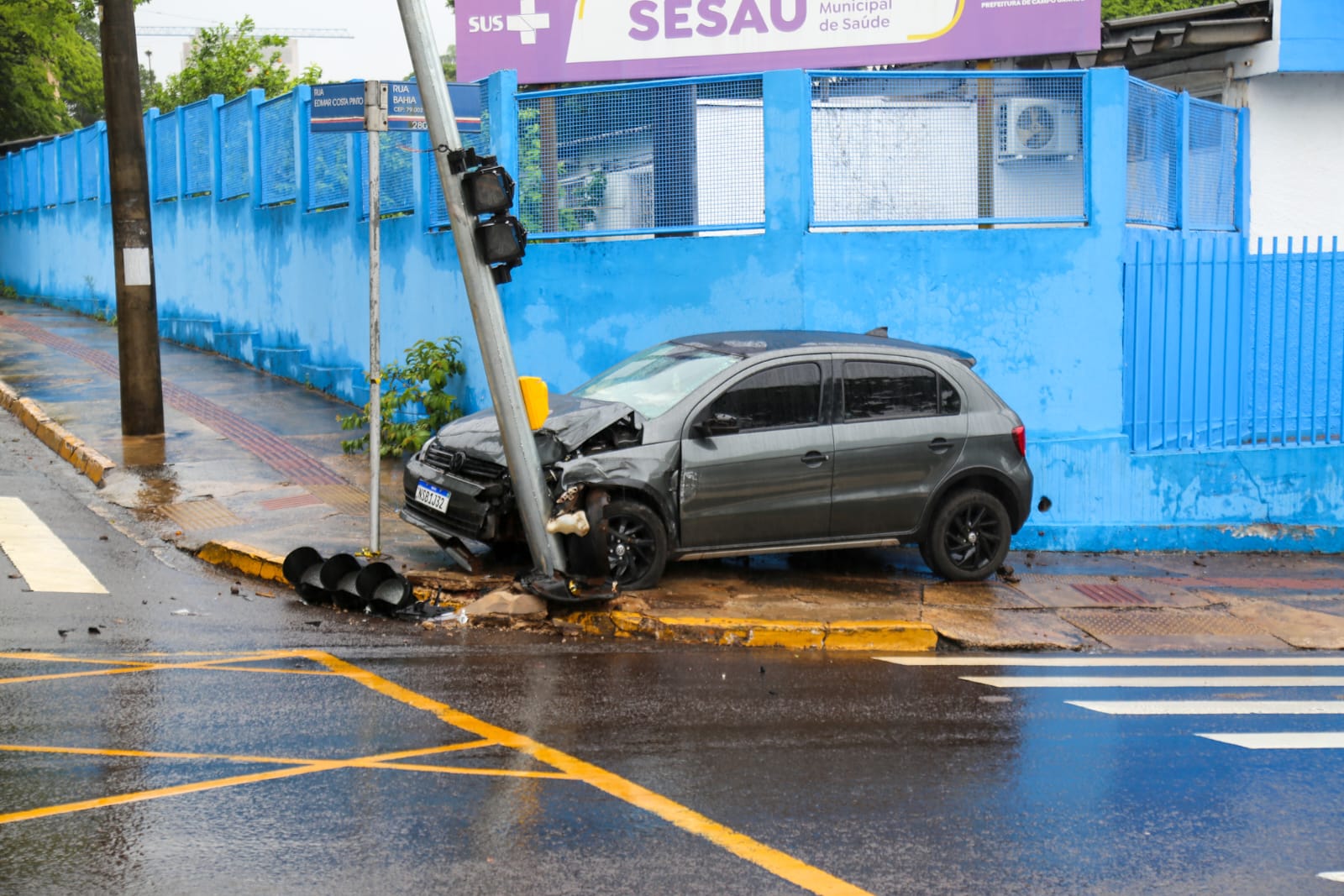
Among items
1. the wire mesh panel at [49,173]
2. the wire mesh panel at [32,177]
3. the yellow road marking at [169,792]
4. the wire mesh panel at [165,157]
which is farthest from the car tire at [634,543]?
the wire mesh panel at [32,177]

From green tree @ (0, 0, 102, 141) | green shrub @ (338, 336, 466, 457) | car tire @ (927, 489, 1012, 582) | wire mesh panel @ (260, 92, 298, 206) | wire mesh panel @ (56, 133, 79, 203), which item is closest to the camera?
car tire @ (927, 489, 1012, 582)

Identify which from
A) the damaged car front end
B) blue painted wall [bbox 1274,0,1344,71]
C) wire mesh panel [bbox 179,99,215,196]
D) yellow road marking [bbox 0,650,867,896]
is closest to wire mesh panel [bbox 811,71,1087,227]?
the damaged car front end

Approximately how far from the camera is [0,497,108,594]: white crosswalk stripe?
9.88 meters

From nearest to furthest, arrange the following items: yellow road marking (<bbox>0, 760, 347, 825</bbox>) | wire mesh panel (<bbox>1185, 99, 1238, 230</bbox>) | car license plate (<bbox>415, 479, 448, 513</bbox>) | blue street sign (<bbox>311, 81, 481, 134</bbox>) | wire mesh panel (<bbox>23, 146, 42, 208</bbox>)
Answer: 1. yellow road marking (<bbox>0, 760, 347, 825</bbox>)
2. car license plate (<bbox>415, 479, 448, 513</bbox>)
3. blue street sign (<bbox>311, 81, 481, 134</bbox>)
4. wire mesh panel (<bbox>1185, 99, 1238, 230</bbox>)
5. wire mesh panel (<bbox>23, 146, 42, 208</bbox>)

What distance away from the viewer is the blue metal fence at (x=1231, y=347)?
13.7 meters

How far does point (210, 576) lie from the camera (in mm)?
10531

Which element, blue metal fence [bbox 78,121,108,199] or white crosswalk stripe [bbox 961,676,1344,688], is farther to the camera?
blue metal fence [bbox 78,121,108,199]

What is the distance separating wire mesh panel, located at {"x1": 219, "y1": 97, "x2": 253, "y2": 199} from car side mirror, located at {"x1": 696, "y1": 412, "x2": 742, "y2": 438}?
12.2 meters

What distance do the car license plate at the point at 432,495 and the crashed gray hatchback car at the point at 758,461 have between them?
12 mm

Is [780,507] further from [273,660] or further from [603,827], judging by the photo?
[603,827]

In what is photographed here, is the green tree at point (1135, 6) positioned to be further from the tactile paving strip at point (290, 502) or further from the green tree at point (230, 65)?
the tactile paving strip at point (290, 502)

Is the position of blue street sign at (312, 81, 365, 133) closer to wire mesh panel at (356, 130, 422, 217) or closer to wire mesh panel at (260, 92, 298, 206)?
wire mesh panel at (356, 130, 422, 217)

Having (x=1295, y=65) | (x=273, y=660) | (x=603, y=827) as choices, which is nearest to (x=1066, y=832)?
(x=603, y=827)

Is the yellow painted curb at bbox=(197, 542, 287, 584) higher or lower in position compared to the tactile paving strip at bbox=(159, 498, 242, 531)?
lower
